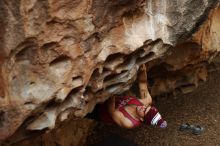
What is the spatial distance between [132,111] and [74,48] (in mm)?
470

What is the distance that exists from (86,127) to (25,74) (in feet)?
3.31

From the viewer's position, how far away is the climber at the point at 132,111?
1.65 m

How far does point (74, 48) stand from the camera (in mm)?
1308

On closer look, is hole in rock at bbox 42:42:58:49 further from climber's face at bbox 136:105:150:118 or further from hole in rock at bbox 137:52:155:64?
climber's face at bbox 136:105:150:118

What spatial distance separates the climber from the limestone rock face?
0.46 feet

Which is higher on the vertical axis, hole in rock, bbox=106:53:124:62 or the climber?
hole in rock, bbox=106:53:124:62

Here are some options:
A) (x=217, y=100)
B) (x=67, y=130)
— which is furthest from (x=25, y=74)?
(x=217, y=100)

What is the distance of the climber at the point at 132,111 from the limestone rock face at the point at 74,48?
0.14 m

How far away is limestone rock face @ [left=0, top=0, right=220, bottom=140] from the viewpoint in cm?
119

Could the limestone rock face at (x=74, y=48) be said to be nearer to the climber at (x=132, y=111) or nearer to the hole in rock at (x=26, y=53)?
the hole in rock at (x=26, y=53)

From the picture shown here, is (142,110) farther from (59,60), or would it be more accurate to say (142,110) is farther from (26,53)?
(26,53)

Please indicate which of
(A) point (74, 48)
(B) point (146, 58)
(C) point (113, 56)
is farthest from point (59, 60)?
(B) point (146, 58)

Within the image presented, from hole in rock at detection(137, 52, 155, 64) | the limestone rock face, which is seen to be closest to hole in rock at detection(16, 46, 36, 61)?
the limestone rock face

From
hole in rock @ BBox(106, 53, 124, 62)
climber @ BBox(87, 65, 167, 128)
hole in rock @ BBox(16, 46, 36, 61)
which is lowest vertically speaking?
climber @ BBox(87, 65, 167, 128)
